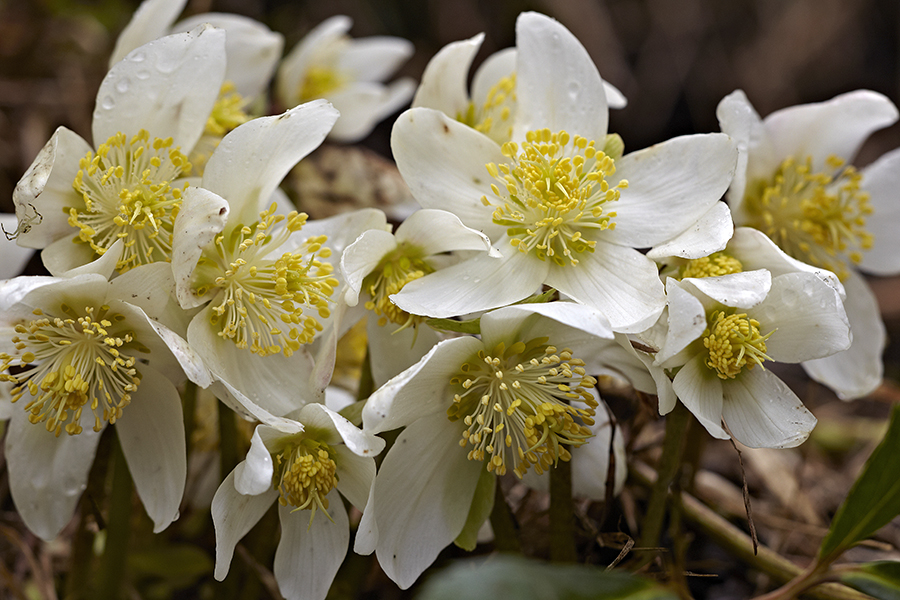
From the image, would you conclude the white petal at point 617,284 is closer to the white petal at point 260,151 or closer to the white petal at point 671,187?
the white petal at point 671,187

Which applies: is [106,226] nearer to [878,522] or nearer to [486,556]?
[486,556]

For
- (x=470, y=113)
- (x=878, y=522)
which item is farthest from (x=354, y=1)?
(x=878, y=522)

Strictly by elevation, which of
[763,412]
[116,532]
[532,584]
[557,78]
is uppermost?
[557,78]

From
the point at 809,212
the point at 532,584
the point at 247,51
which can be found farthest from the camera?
the point at 247,51

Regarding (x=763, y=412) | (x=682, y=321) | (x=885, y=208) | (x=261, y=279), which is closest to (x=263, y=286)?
(x=261, y=279)

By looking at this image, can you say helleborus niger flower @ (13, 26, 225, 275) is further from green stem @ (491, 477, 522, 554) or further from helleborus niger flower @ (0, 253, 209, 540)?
green stem @ (491, 477, 522, 554)

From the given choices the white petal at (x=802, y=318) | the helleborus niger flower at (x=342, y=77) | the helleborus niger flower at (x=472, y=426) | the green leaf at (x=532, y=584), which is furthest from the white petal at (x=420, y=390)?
the helleborus niger flower at (x=342, y=77)

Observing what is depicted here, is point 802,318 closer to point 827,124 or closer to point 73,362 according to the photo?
point 827,124

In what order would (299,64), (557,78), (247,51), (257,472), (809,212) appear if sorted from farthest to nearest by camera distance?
1. (299,64)
2. (247,51)
3. (809,212)
4. (557,78)
5. (257,472)
